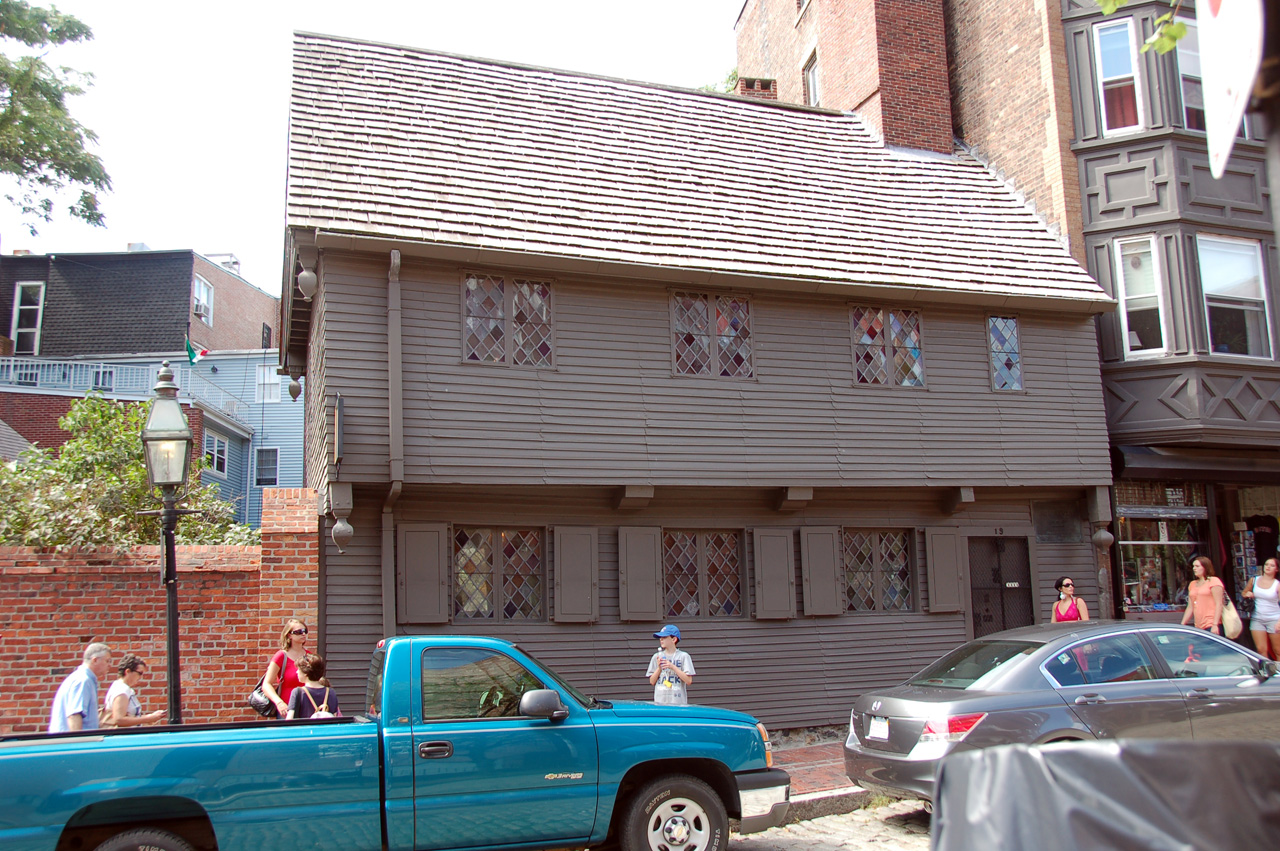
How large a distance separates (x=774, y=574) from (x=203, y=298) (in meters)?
28.3

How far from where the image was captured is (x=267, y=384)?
3291 centimetres

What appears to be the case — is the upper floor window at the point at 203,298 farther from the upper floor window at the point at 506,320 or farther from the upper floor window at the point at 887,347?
the upper floor window at the point at 887,347

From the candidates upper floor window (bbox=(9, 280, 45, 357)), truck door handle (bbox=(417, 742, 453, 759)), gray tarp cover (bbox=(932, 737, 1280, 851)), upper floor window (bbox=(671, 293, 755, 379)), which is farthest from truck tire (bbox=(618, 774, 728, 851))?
upper floor window (bbox=(9, 280, 45, 357))

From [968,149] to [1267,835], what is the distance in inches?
647

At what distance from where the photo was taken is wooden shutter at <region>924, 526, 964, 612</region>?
12.9m

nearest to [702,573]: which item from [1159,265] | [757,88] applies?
[1159,265]

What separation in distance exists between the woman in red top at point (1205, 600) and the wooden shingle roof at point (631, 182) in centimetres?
402

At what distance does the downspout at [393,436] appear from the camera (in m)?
10.2

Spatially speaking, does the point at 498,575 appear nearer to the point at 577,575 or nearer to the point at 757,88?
the point at 577,575

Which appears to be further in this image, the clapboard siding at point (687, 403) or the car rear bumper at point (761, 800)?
the clapboard siding at point (687, 403)

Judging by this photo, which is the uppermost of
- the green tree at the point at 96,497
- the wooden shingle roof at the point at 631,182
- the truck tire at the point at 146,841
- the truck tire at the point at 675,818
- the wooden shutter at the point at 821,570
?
the wooden shingle roof at the point at 631,182

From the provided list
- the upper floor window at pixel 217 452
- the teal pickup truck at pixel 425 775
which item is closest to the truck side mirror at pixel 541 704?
the teal pickup truck at pixel 425 775

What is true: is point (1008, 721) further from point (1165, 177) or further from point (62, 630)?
point (1165, 177)

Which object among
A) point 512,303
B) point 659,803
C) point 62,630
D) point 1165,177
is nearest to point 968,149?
point 1165,177
